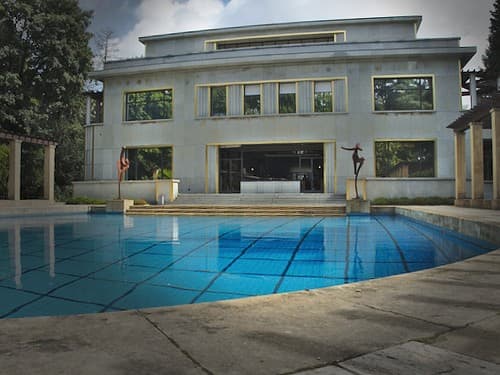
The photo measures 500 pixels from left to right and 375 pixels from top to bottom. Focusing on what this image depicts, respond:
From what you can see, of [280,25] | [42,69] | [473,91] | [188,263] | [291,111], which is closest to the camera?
[188,263]

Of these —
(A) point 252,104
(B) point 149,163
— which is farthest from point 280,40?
(B) point 149,163

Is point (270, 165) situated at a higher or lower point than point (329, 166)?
higher

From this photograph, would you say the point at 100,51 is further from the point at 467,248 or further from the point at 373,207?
the point at 467,248

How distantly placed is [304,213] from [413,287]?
12709mm

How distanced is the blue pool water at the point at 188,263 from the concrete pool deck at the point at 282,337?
1255mm

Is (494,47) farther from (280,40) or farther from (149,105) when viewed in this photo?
(149,105)

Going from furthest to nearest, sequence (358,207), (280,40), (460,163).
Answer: (280,40), (358,207), (460,163)

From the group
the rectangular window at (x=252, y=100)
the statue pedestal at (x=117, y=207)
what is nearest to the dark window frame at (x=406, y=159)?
the rectangular window at (x=252, y=100)

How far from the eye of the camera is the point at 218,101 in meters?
24.4

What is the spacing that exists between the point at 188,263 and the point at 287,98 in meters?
19.1

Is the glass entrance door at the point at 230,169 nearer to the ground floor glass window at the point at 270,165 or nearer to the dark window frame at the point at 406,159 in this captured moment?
the ground floor glass window at the point at 270,165

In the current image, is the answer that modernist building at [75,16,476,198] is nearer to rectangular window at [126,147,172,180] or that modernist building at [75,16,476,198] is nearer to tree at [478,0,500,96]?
rectangular window at [126,147,172,180]

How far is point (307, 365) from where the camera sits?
1852 mm

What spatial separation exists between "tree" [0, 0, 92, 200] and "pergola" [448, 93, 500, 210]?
2336cm
